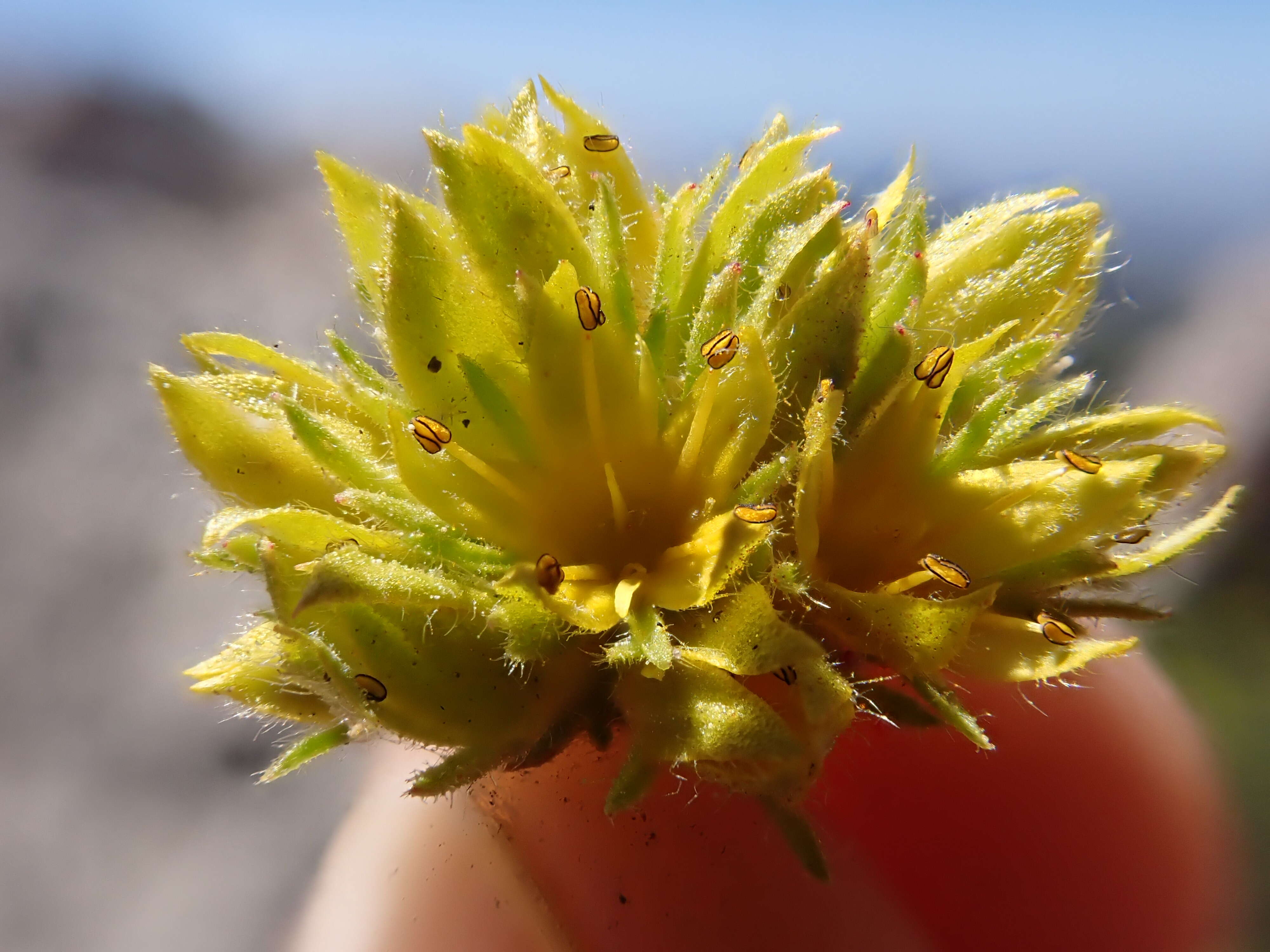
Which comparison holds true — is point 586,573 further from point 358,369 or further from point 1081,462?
point 1081,462

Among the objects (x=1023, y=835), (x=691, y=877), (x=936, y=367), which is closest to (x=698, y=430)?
(x=936, y=367)

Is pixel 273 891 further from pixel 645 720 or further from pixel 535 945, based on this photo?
pixel 645 720

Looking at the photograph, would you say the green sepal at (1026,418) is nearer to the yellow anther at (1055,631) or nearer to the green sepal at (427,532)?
the yellow anther at (1055,631)

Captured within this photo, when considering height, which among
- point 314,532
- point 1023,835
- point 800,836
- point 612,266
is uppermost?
point 612,266

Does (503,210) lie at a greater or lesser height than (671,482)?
greater

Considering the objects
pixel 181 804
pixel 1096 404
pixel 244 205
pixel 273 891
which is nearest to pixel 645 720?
pixel 1096 404

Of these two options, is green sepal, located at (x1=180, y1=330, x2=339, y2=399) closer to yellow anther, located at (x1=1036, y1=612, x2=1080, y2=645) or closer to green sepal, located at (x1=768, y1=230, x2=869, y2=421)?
green sepal, located at (x1=768, y1=230, x2=869, y2=421)

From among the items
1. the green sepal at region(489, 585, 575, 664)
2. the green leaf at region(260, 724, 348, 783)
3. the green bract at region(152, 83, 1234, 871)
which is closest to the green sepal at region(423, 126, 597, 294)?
the green bract at region(152, 83, 1234, 871)
